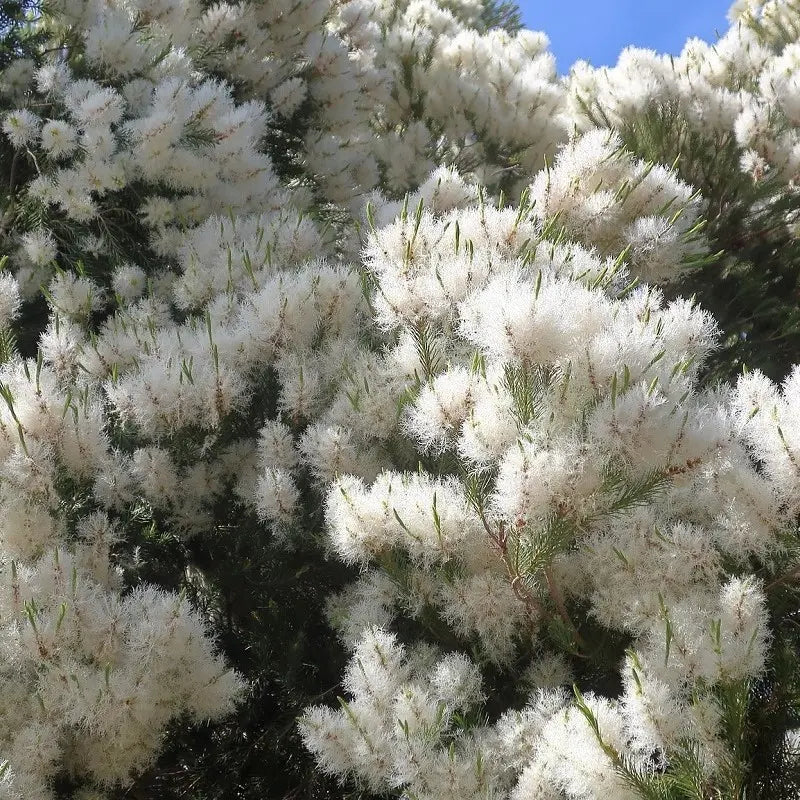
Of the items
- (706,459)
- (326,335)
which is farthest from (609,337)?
(326,335)

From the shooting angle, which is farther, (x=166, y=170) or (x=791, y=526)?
(x=166, y=170)

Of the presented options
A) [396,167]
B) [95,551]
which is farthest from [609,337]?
[396,167]

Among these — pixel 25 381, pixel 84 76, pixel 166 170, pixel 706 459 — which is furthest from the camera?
pixel 84 76

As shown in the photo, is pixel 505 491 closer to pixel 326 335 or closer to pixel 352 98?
pixel 326 335

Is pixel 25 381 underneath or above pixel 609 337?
above

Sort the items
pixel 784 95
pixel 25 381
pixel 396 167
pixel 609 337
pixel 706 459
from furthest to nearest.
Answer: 1. pixel 396 167
2. pixel 784 95
3. pixel 25 381
4. pixel 609 337
5. pixel 706 459

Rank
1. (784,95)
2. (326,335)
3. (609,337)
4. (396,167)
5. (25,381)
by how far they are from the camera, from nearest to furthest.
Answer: (609,337), (25,381), (326,335), (784,95), (396,167)

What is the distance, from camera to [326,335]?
11.1 feet

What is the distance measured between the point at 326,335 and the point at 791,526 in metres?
1.79

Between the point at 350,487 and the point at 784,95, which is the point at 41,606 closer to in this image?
the point at 350,487

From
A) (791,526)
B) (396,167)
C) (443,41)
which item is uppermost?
(443,41)

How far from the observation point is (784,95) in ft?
18.7

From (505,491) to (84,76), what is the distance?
12.5 feet

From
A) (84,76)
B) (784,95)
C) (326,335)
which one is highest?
(84,76)
